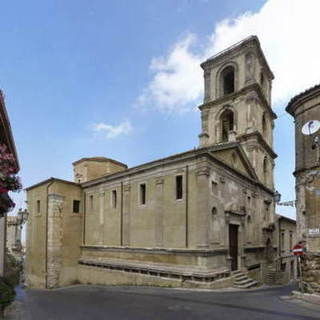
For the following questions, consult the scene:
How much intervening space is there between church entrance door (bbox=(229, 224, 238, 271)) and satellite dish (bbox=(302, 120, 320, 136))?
989 centimetres

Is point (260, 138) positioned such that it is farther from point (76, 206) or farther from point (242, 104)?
point (76, 206)

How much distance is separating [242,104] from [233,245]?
42.9 ft

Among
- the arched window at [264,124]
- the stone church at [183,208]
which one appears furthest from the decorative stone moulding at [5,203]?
the arched window at [264,124]

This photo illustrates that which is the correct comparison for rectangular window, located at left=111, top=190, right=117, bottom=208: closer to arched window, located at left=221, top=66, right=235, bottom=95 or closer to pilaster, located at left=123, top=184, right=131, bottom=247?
pilaster, located at left=123, top=184, right=131, bottom=247

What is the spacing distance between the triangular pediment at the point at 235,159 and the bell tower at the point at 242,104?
2631mm

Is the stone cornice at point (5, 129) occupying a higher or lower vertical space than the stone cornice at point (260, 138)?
lower

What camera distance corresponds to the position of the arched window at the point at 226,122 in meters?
31.4

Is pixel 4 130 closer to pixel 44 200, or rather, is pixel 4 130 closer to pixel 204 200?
pixel 204 200

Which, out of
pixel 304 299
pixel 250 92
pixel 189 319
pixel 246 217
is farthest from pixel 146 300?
pixel 250 92

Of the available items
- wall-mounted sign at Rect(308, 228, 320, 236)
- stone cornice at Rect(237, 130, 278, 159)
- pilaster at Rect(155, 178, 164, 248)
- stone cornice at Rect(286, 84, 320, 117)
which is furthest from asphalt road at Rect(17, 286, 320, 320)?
stone cornice at Rect(237, 130, 278, 159)

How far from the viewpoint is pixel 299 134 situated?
13773mm

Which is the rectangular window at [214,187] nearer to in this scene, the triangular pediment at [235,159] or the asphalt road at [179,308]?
the triangular pediment at [235,159]

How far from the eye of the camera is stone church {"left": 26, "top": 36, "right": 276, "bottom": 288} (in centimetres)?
1900

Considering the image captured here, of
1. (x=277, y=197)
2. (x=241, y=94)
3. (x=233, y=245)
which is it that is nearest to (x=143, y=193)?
(x=233, y=245)
